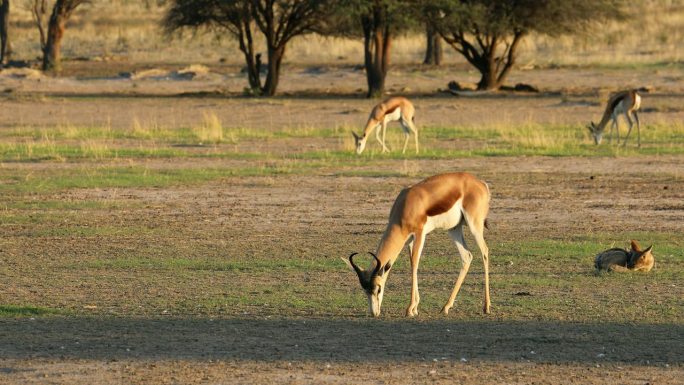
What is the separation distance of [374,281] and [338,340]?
0.61 m

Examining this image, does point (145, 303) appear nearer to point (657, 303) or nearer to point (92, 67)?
point (657, 303)

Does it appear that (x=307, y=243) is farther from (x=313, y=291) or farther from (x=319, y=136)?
(x=319, y=136)

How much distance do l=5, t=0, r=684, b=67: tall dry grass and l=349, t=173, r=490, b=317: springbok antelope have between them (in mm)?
34386

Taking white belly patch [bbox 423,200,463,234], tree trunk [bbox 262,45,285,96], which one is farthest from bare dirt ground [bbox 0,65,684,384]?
tree trunk [bbox 262,45,285,96]

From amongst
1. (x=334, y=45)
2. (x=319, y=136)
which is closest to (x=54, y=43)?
(x=334, y=45)

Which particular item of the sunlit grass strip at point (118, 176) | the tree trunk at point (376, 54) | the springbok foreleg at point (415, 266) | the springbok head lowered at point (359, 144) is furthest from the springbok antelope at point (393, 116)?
the springbok foreleg at point (415, 266)

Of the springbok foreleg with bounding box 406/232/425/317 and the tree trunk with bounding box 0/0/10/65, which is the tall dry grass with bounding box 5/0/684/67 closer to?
the tree trunk with bounding box 0/0/10/65

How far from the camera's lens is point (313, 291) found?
11.0m

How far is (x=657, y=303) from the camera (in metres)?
10.4

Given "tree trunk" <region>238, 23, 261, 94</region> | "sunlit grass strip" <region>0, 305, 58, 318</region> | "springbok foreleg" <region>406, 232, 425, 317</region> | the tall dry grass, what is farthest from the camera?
the tall dry grass

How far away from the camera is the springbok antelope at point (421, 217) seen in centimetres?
948

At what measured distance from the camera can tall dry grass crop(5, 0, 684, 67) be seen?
5275 centimetres

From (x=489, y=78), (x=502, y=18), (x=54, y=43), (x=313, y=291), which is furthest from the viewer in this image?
(x=54, y=43)

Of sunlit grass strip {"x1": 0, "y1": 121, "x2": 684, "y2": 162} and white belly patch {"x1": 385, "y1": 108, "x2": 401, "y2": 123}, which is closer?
sunlit grass strip {"x1": 0, "y1": 121, "x2": 684, "y2": 162}
